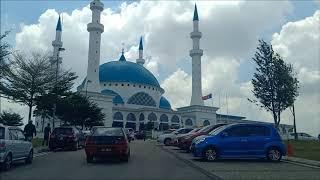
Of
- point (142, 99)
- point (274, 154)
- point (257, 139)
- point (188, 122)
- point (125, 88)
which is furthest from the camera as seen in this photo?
point (142, 99)

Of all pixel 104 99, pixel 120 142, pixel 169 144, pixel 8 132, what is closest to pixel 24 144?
pixel 8 132

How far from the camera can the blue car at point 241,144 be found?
18.3 m

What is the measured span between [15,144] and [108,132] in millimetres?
4423

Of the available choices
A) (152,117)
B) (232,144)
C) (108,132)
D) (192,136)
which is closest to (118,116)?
(152,117)

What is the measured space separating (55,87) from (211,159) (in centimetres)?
2298

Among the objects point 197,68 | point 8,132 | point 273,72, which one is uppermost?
point 197,68

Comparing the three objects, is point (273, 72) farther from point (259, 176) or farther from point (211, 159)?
point (259, 176)

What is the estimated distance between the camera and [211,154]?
60.3ft

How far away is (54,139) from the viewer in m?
26.8

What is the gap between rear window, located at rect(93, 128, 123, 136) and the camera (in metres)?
18.5

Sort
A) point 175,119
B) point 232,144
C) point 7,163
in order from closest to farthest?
point 7,163
point 232,144
point 175,119

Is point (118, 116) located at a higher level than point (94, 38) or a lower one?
lower

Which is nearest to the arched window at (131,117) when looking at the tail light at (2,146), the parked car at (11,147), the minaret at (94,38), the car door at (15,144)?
the minaret at (94,38)

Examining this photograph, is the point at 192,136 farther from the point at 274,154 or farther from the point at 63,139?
the point at 63,139
